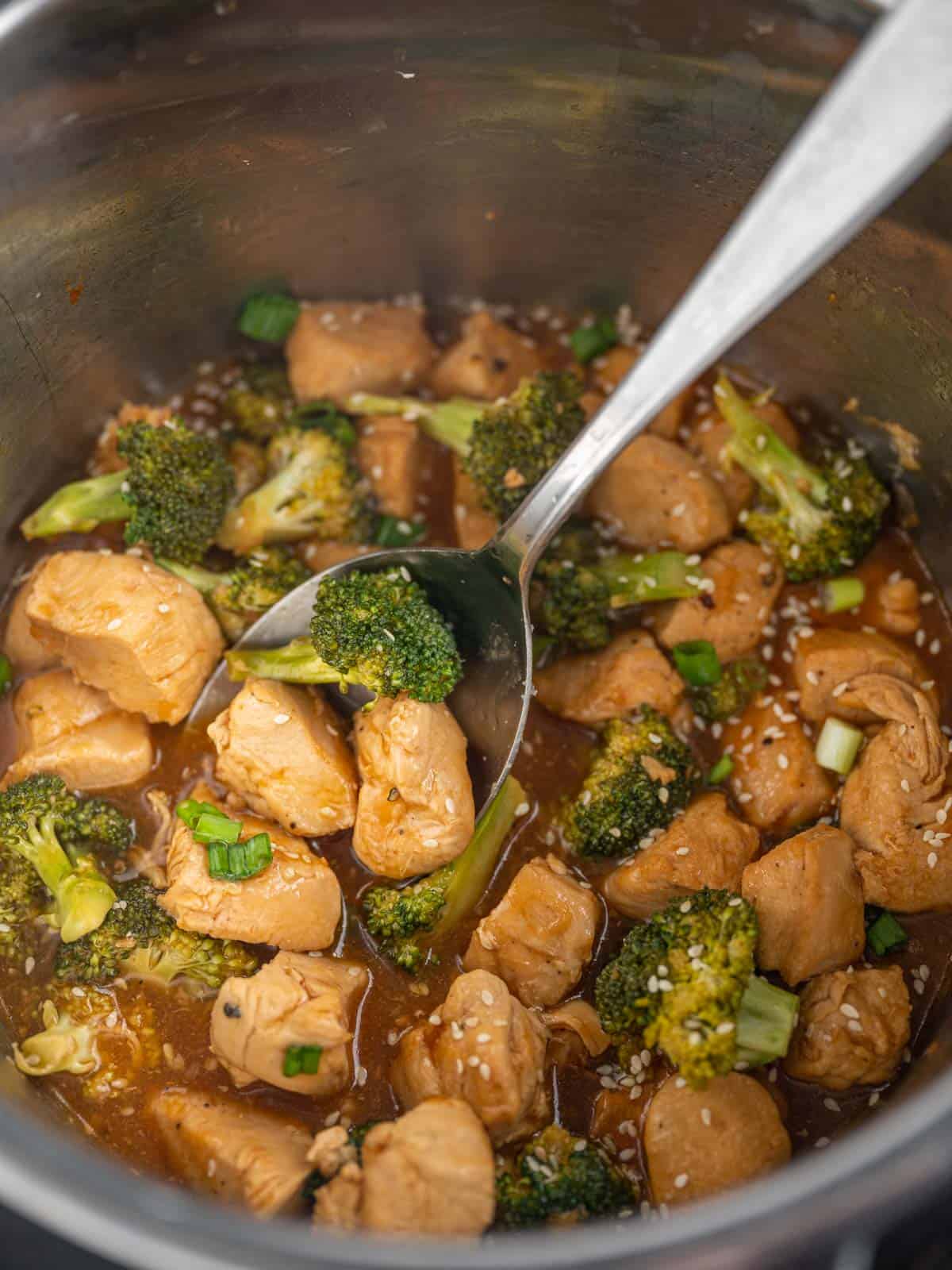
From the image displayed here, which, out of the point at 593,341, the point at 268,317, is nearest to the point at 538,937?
the point at 593,341

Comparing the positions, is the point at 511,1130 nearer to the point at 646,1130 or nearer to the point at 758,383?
the point at 646,1130

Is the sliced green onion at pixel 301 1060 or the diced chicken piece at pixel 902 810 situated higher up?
the sliced green onion at pixel 301 1060

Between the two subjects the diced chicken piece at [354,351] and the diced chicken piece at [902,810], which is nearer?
the diced chicken piece at [902,810]

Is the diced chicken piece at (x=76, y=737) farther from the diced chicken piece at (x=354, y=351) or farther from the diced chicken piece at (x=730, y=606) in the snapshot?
the diced chicken piece at (x=730, y=606)

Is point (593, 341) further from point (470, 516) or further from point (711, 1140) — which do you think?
point (711, 1140)

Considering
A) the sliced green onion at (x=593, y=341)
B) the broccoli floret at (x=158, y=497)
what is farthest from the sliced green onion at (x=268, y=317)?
the sliced green onion at (x=593, y=341)

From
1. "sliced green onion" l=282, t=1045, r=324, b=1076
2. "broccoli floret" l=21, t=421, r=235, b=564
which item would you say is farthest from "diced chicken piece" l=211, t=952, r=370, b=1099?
"broccoli floret" l=21, t=421, r=235, b=564

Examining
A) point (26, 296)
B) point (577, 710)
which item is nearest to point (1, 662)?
point (26, 296)
